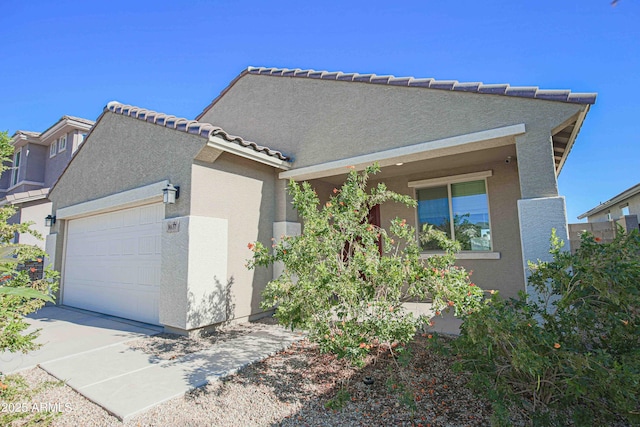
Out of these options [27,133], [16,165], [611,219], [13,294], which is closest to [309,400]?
[13,294]

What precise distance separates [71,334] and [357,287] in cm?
709

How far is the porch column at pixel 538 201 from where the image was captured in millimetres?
5336

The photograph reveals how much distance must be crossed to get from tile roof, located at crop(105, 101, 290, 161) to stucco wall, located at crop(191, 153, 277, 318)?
538mm

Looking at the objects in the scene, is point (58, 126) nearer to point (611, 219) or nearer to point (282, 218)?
point (282, 218)

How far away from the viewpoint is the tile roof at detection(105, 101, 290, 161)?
7066 mm

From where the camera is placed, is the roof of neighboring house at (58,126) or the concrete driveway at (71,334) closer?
the concrete driveway at (71,334)

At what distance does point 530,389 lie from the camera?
140 inches

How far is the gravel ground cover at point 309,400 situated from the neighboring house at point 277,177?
2.51 metres

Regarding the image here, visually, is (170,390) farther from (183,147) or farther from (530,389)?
(183,147)

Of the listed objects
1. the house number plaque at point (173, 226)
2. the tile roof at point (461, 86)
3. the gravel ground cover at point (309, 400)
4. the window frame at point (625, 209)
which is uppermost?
the tile roof at point (461, 86)

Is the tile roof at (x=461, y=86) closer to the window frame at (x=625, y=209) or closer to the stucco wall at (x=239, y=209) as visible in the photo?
the stucco wall at (x=239, y=209)

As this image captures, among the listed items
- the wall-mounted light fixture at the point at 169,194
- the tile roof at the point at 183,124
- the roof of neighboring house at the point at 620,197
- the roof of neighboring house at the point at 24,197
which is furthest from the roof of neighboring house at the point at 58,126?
the roof of neighboring house at the point at 620,197

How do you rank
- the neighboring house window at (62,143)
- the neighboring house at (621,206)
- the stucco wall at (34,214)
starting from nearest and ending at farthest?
the stucco wall at (34,214)
the neighboring house at (621,206)
the neighboring house window at (62,143)

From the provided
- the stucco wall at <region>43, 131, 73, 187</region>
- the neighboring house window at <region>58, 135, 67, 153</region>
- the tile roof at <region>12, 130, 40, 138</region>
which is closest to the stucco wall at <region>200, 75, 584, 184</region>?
the stucco wall at <region>43, 131, 73, 187</region>
